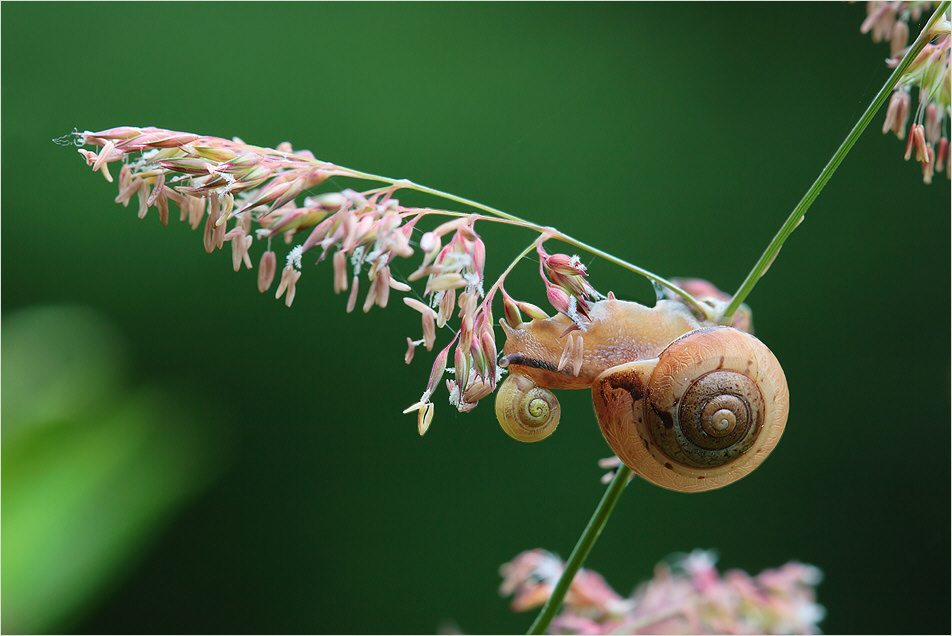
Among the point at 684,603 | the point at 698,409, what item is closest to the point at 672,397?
the point at 698,409

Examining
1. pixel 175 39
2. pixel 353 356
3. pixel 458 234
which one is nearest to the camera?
pixel 458 234

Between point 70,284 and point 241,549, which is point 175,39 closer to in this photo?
point 70,284

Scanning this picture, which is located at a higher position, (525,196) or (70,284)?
(525,196)

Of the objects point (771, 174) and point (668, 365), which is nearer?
point (668, 365)

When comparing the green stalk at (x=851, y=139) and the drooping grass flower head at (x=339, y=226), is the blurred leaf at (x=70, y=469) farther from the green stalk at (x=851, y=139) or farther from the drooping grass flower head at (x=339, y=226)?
the green stalk at (x=851, y=139)

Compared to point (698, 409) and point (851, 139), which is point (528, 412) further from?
point (851, 139)

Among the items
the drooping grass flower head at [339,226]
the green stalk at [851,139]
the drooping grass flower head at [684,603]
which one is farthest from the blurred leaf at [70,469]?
the green stalk at [851,139]

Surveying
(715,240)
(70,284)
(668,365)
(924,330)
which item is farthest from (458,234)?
(924,330)

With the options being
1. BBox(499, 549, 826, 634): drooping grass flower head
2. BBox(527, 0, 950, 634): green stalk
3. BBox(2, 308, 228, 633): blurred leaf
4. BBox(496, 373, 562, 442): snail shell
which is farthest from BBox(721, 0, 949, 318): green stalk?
BBox(2, 308, 228, 633): blurred leaf

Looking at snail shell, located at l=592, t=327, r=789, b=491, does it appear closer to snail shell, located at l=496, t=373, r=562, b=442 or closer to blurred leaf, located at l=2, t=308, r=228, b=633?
snail shell, located at l=496, t=373, r=562, b=442
